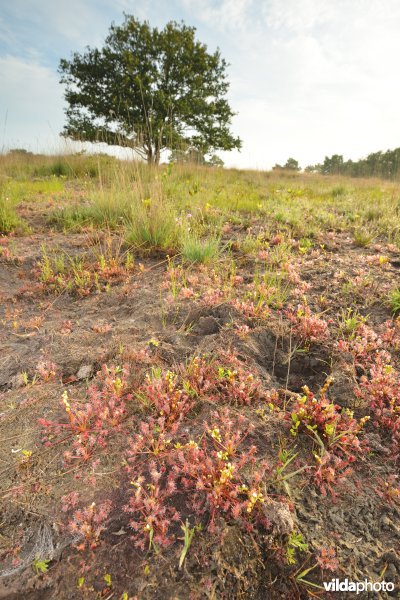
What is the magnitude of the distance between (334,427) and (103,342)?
2.02 meters

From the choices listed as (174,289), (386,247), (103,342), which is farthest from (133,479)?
(386,247)

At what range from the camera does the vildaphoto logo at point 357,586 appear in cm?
143

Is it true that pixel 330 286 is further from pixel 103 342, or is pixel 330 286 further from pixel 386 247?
pixel 103 342

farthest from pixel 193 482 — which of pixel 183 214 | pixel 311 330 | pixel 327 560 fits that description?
pixel 183 214

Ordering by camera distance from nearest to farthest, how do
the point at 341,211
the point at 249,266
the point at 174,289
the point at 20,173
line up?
the point at 174,289
the point at 249,266
the point at 341,211
the point at 20,173

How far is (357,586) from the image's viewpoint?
4.71 ft

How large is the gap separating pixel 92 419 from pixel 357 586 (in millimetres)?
1685

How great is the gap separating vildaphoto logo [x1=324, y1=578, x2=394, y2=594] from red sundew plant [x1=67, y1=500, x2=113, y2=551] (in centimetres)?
108

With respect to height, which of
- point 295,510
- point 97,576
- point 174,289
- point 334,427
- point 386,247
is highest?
point 386,247

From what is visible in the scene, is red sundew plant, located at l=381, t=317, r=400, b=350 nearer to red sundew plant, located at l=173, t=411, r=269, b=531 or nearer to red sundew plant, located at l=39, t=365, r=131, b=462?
red sundew plant, located at l=173, t=411, r=269, b=531

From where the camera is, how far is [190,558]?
4.86 feet

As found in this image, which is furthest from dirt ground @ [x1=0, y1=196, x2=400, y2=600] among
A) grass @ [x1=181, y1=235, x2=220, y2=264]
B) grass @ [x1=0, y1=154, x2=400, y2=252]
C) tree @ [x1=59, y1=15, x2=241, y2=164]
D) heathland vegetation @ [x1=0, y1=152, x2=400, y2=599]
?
tree @ [x1=59, y1=15, x2=241, y2=164]

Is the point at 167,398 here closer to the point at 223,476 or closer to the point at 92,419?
the point at 92,419

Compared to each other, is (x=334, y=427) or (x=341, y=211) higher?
(x=341, y=211)
